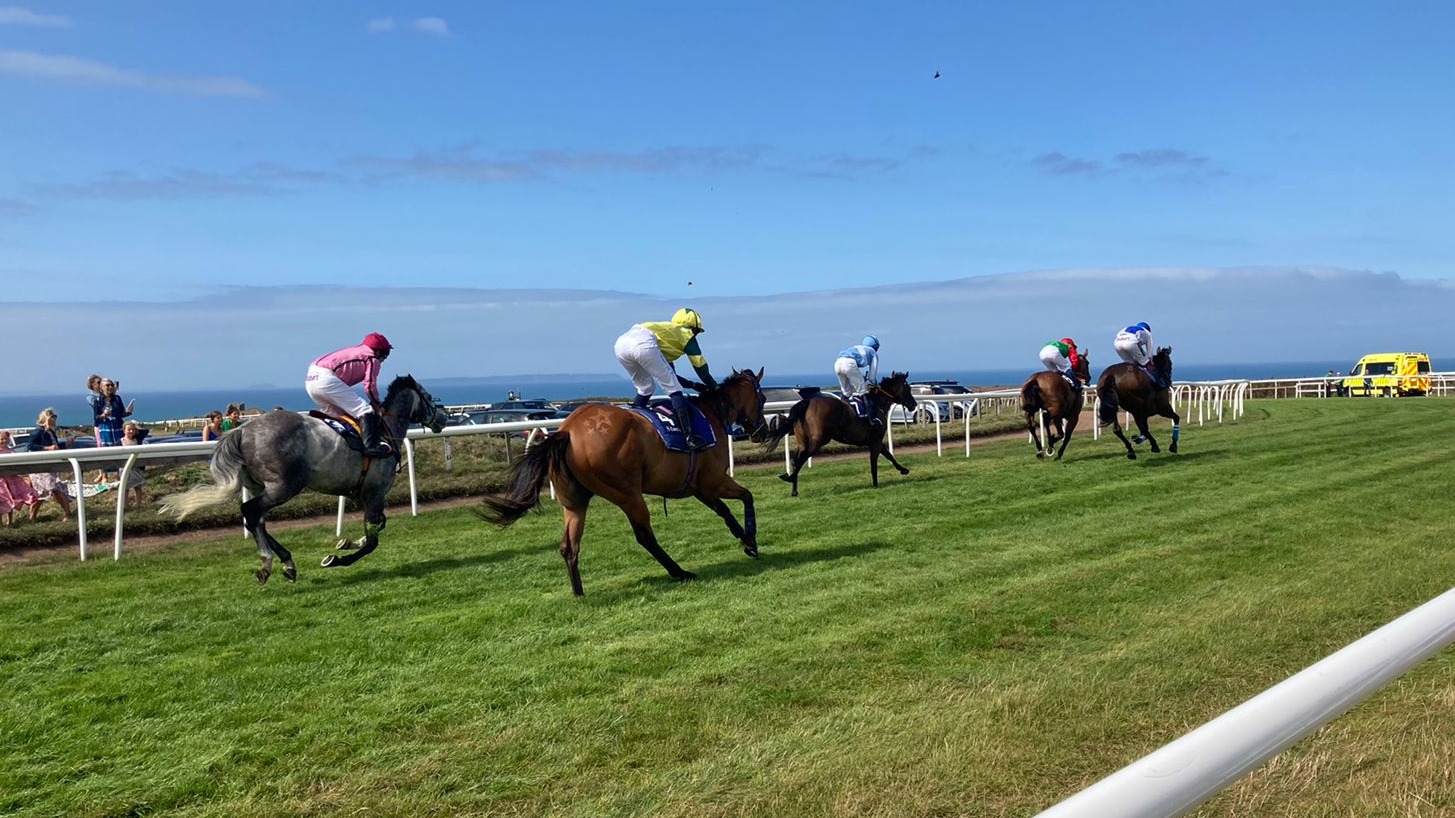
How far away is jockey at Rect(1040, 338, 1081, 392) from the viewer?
53.2ft

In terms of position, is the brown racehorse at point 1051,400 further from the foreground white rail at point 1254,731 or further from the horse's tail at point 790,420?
the foreground white rail at point 1254,731

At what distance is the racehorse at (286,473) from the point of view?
24.7ft

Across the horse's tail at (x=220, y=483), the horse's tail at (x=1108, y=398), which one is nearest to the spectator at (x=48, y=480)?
the horse's tail at (x=220, y=483)

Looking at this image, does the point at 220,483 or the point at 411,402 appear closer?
the point at 220,483

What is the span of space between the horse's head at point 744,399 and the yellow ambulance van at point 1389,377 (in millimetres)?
31687

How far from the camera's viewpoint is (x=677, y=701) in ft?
14.6

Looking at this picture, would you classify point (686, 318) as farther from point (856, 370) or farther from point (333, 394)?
point (856, 370)

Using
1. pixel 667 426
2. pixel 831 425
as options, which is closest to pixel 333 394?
pixel 667 426

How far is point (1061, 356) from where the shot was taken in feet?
53.5

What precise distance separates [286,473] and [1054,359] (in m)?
11.7

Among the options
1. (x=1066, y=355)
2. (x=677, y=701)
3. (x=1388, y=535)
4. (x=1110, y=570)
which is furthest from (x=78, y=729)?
(x=1066, y=355)

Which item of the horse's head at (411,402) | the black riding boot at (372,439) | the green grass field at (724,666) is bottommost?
the green grass field at (724,666)

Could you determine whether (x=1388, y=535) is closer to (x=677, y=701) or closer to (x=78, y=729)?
(x=677, y=701)

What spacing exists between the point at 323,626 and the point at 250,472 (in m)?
2.00
